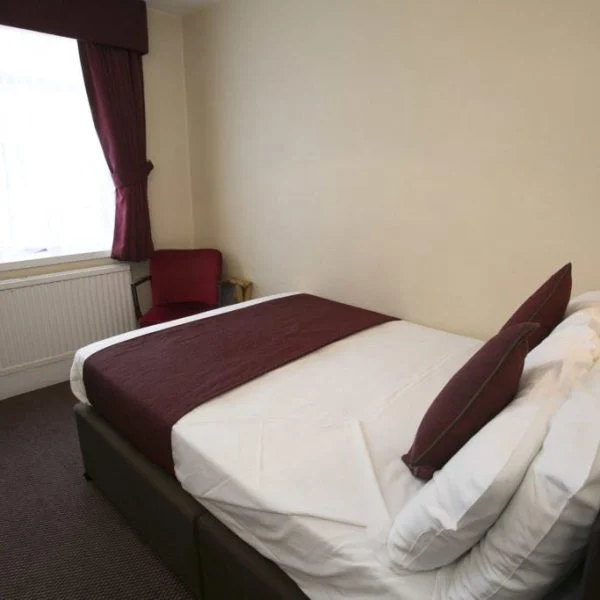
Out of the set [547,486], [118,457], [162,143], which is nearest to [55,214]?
[162,143]

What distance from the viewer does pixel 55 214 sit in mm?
2977

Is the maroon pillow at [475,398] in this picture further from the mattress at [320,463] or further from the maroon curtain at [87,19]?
the maroon curtain at [87,19]

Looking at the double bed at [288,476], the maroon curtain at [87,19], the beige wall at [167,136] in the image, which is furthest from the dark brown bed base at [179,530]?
the maroon curtain at [87,19]

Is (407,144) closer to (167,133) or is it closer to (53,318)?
(167,133)

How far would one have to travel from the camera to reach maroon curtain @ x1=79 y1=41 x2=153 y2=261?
2.84 metres

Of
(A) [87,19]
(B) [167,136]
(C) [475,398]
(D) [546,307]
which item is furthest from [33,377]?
(D) [546,307]

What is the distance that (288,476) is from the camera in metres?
1.21

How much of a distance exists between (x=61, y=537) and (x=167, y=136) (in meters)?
2.76

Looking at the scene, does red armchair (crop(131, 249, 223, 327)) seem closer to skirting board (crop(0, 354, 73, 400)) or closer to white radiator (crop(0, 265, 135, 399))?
white radiator (crop(0, 265, 135, 399))

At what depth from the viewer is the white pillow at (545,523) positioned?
732 mm

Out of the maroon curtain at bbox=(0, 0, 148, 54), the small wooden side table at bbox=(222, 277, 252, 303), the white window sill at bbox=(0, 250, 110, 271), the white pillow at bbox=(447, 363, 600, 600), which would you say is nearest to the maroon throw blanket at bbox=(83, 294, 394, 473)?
the small wooden side table at bbox=(222, 277, 252, 303)

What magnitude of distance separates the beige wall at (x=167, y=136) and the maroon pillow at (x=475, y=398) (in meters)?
2.78

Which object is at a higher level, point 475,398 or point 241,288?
point 475,398

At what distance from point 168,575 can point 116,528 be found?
1.19ft
